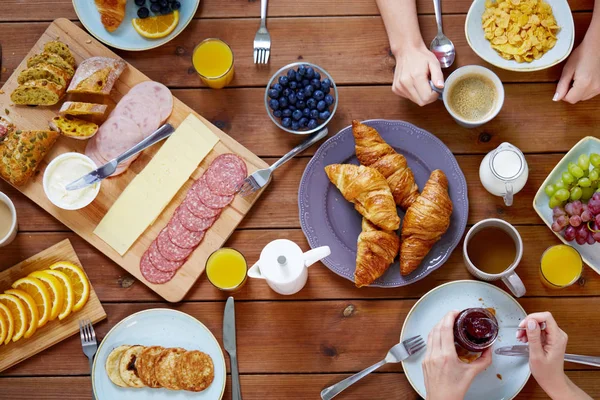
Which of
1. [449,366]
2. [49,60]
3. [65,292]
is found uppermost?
[49,60]

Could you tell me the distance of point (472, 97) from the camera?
79.4 inches

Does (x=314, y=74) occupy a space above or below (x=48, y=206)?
above

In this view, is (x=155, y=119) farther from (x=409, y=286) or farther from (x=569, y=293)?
(x=569, y=293)

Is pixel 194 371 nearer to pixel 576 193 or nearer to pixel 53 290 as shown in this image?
pixel 53 290

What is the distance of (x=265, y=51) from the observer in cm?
210

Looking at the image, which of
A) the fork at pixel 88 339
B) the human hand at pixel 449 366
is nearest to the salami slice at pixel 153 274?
the fork at pixel 88 339

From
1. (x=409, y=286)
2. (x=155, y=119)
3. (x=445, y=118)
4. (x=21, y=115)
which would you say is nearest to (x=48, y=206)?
(x=21, y=115)

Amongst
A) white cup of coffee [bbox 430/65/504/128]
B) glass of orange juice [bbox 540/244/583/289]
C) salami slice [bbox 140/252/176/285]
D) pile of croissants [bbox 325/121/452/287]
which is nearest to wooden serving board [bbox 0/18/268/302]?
salami slice [bbox 140/252/176/285]

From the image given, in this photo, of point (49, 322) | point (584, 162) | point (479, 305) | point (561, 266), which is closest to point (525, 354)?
point (479, 305)

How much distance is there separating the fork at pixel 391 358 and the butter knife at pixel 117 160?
0.99m

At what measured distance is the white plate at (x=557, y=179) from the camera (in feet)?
6.52

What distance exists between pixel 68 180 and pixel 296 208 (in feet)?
2.51

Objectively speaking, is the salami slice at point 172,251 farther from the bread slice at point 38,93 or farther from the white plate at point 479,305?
the white plate at point 479,305

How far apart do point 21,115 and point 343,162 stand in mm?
1111
